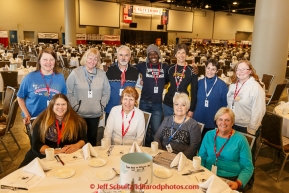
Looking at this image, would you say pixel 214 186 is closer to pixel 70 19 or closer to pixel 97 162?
pixel 97 162

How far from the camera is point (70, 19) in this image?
62.1 ft

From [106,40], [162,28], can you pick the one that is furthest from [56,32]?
[162,28]

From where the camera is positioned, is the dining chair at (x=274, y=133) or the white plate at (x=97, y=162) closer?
the white plate at (x=97, y=162)

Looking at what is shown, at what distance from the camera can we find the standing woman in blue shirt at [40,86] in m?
3.11

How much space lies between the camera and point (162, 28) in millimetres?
29328

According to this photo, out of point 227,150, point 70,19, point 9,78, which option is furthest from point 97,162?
point 70,19

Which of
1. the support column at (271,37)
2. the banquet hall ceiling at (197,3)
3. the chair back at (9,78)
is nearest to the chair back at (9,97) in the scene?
the chair back at (9,78)

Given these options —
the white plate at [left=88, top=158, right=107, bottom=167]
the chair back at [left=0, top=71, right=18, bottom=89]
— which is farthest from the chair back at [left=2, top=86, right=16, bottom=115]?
the white plate at [left=88, top=158, right=107, bottom=167]

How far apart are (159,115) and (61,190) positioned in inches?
83.9

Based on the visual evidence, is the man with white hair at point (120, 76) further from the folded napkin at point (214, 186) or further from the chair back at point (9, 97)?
the folded napkin at point (214, 186)

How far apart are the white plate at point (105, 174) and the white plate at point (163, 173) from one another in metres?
0.31

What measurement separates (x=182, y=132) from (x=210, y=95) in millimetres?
805

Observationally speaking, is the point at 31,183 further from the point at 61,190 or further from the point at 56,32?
the point at 56,32

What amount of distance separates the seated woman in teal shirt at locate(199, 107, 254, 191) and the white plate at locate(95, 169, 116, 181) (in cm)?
98
